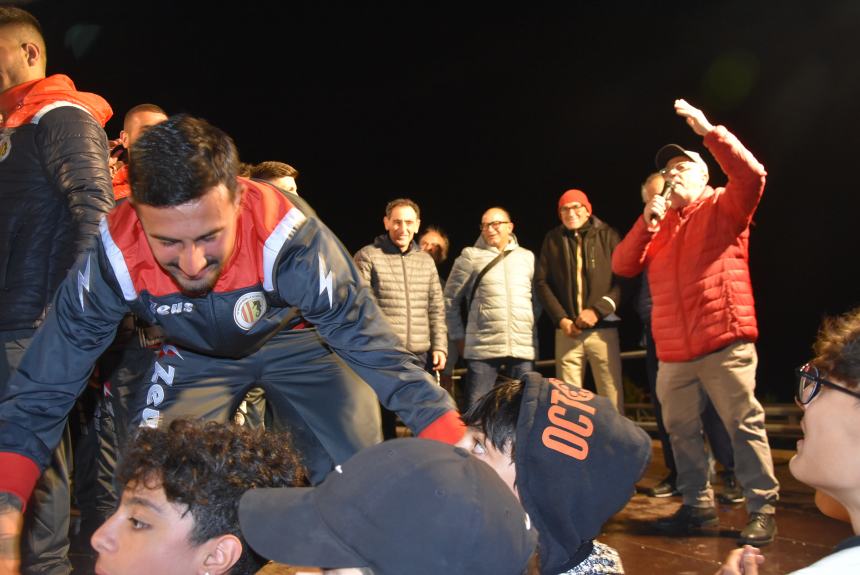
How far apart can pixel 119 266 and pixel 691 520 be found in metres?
3.60

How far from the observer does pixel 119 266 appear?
2654 mm

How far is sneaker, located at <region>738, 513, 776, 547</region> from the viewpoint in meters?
4.42

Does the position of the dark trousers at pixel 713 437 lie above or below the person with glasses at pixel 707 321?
below

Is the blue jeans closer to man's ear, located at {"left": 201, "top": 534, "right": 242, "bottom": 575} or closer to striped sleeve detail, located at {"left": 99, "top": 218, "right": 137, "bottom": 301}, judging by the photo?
striped sleeve detail, located at {"left": 99, "top": 218, "right": 137, "bottom": 301}

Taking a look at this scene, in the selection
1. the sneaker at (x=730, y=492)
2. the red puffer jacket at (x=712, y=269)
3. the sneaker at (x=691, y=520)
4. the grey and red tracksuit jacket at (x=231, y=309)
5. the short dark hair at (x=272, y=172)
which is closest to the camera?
the grey and red tracksuit jacket at (x=231, y=309)

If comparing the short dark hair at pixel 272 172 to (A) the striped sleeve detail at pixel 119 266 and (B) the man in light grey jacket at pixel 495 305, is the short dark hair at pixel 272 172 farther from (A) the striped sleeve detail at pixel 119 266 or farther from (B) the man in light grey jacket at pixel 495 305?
(A) the striped sleeve detail at pixel 119 266

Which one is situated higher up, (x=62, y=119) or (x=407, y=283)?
(x=62, y=119)

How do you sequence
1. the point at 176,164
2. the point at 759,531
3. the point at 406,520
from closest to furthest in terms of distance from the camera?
the point at 406,520 → the point at 176,164 → the point at 759,531

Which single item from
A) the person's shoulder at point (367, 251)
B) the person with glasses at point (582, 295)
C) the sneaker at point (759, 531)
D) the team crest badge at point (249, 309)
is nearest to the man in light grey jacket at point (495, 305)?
the person with glasses at point (582, 295)

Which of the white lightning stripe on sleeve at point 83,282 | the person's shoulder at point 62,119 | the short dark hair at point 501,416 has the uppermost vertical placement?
the person's shoulder at point 62,119

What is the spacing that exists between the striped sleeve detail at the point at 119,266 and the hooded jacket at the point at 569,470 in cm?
138

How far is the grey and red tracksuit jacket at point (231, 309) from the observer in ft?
8.49

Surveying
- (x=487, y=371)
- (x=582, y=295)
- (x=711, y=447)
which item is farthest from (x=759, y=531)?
(x=487, y=371)

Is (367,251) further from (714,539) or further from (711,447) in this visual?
(714,539)
